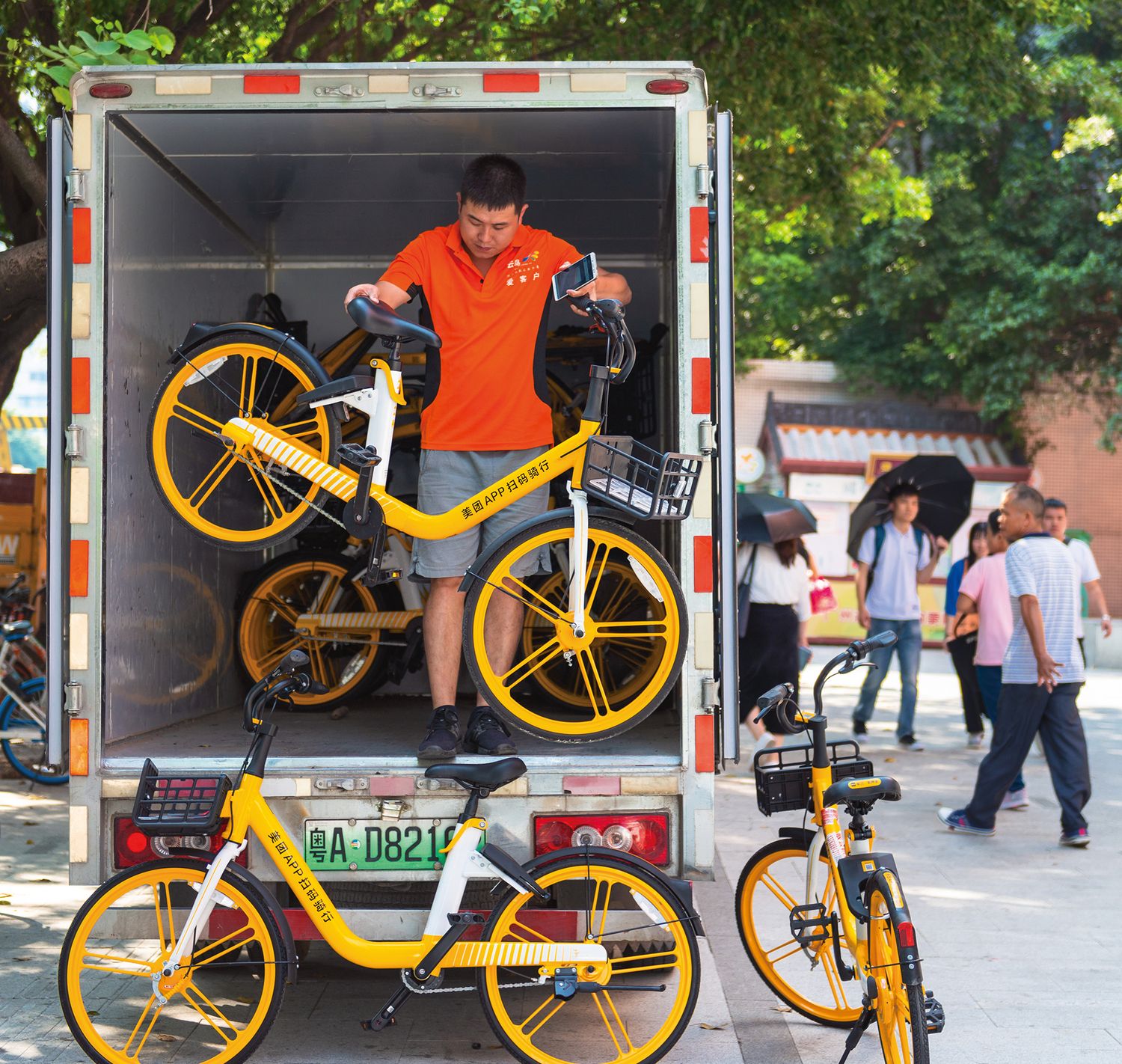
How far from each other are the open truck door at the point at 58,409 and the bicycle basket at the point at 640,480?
5.19ft

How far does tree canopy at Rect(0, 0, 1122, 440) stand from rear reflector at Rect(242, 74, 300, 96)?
1.17 m

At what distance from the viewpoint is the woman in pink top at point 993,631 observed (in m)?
8.39

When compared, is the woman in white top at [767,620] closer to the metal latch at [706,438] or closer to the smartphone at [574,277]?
the metal latch at [706,438]

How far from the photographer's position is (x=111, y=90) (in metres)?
4.03

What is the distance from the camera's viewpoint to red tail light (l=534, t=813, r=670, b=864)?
398 cm

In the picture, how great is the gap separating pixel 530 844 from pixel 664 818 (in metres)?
0.40

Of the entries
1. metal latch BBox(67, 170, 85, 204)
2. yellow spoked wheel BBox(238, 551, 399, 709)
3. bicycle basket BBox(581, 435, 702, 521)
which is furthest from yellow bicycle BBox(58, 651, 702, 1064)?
yellow spoked wheel BBox(238, 551, 399, 709)

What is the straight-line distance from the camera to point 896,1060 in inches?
145

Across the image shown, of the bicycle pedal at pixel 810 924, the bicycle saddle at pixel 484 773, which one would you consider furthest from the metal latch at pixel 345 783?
the bicycle pedal at pixel 810 924

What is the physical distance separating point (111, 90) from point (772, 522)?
539 centimetres

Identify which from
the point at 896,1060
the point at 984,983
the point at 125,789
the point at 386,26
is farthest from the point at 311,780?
the point at 386,26

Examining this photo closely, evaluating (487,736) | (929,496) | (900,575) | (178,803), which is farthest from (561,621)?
(929,496)

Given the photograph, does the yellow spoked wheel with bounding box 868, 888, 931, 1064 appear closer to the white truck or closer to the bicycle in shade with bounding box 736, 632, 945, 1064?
the bicycle in shade with bounding box 736, 632, 945, 1064

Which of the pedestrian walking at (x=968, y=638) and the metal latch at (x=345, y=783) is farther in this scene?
the pedestrian walking at (x=968, y=638)
